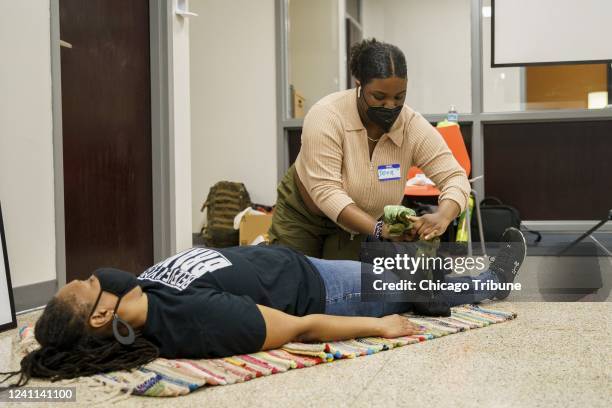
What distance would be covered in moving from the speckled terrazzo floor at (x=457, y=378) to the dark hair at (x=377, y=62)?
0.85 m

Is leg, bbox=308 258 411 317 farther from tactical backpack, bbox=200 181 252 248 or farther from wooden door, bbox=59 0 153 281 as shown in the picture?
tactical backpack, bbox=200 181 252 248

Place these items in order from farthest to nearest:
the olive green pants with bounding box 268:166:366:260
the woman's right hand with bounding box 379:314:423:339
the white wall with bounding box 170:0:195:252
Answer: the white wall with bounding box 170:0:195:252, the olive green pants with bounding box 268:166:366:260, the woman's right hand with bounding box 379:314:423:339

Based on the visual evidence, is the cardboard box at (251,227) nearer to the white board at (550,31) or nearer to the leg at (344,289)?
the white board at (550,31)

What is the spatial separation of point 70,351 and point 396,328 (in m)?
0.90

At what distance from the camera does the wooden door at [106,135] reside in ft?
9.78

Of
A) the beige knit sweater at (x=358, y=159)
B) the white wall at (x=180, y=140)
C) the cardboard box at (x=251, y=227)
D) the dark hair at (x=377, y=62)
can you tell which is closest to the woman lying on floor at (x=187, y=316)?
the beige knit sweater at (x=358, y=159)

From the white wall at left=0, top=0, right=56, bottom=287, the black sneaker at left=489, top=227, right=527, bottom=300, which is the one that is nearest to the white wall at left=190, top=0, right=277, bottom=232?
the white wall at left=0, top=0, right=56, bottom=287

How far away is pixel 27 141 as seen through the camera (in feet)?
8.53

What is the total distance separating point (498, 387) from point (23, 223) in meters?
1.86

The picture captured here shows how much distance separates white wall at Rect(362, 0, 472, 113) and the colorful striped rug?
Answer: 3.07 metres

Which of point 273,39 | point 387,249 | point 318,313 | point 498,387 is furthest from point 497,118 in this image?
point 498,387

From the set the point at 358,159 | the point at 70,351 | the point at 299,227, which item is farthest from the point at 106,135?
the point at 70,351

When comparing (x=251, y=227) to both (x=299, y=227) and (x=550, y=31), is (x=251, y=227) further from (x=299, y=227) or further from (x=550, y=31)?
(x=550, y=31)

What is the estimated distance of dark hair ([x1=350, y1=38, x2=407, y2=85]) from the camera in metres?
2.19
